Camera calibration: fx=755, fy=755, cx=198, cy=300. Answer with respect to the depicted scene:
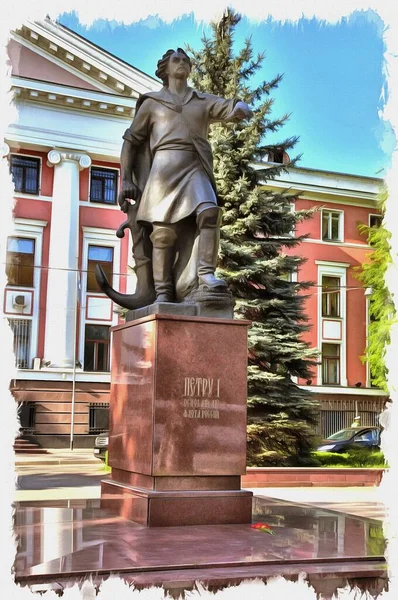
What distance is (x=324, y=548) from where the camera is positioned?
4465 millimetres

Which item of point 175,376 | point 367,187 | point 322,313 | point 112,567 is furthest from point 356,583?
point 367,187

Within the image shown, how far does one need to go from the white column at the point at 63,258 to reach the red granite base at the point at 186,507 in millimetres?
21603

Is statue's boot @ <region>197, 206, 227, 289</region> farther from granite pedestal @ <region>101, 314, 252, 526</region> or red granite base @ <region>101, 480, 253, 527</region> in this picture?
red granite base @ <region>101, 480, 253, 527</region>

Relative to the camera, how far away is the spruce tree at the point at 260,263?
14.5m

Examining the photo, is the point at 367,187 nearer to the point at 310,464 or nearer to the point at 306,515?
the point at 310,464

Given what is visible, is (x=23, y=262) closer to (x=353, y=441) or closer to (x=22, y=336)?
(x=22, y=336)

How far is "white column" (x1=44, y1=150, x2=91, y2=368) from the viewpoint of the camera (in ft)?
87.9

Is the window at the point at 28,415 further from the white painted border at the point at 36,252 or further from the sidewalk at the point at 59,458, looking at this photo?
the white painted border at the point at 36,252

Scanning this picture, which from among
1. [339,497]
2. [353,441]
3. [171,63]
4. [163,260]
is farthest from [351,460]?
[171,63]

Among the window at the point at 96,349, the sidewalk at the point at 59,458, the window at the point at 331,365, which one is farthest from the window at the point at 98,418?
the window at the point at 331,365

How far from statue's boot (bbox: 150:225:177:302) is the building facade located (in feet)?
66.1

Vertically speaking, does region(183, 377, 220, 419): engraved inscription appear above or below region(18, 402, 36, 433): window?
above

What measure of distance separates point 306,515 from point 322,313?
1006 inches

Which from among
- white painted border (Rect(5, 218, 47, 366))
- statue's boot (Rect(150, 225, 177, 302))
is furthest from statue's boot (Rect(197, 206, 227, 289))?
white painted border (Rect(5, 218, 47, 366))
